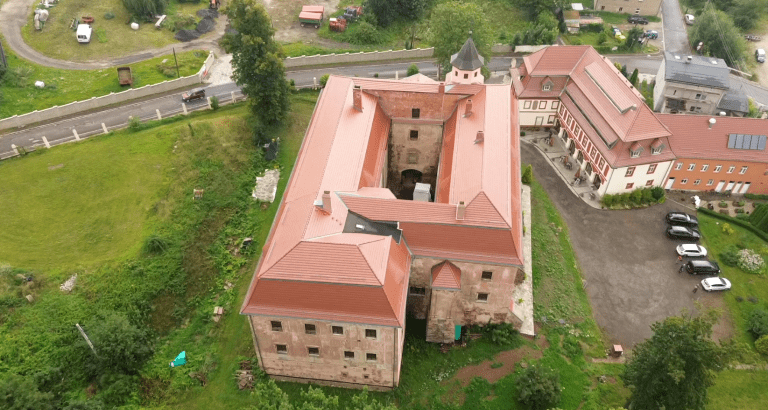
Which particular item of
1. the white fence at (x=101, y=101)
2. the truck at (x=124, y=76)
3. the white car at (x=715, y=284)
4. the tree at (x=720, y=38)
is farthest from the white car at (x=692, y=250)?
the truck at (x=124, y=76)

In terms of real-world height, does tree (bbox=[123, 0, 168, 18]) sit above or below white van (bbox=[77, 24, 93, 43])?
above

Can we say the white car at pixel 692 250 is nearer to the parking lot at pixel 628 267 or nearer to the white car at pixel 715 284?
the parking lot at pixel 628 267

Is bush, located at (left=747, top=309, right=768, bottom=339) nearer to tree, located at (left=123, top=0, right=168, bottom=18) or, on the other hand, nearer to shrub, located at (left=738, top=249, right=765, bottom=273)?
shrub, located at (left=738, top=249, right=765, bottom=273)

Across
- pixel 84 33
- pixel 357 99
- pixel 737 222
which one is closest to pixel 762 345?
A: pixel 737 222

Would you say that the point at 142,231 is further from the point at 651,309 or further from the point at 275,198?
the point at 651,309

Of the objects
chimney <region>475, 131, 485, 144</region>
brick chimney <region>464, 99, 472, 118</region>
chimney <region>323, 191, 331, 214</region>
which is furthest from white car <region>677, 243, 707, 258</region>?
chimney <region>323, 191, 331, 214</region>

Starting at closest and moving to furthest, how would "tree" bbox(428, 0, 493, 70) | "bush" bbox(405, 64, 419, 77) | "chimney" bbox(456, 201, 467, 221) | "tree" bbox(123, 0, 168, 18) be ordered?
1. "chimney" bbox(456, 201, 467, 221)
2. "tree" bbox(428, 0, 493, 70)
3. "bush" bbox(405, 64, 419, 77)
4. "tree" bbox(123, 0, 168, 18)
